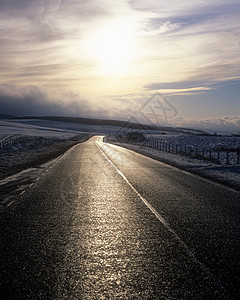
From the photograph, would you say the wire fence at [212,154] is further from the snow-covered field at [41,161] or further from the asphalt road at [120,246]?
the asphalt road at [120,246]

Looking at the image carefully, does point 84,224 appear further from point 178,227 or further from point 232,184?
point 232,184

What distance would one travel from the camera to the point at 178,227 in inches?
245

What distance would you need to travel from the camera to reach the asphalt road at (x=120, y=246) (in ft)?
12.1

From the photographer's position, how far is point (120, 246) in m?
5.14

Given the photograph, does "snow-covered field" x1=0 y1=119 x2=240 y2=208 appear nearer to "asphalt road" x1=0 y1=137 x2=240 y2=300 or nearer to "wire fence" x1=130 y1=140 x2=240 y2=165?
"wire fence" x1=130 y1=140 x2=240 y2=165

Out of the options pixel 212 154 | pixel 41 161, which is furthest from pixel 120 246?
pixel 212 154

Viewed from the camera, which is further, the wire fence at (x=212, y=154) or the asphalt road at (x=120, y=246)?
the wire fence at (x=212, y=154)

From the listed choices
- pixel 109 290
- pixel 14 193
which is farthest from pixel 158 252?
pixel 14 193

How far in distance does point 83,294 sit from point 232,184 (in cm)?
990

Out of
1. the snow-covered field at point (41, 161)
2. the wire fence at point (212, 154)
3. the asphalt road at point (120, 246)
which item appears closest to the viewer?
the asphalt road at point (120, 246)

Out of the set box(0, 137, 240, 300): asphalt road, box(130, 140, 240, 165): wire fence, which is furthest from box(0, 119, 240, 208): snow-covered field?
box(0, 137, 240, 300): asphalt road

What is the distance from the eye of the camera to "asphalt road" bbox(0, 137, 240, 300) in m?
3.70

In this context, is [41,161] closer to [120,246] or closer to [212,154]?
[120,246]

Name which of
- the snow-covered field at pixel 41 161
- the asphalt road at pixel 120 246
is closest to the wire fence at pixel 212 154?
the snow-covered field at pixel 41 161
